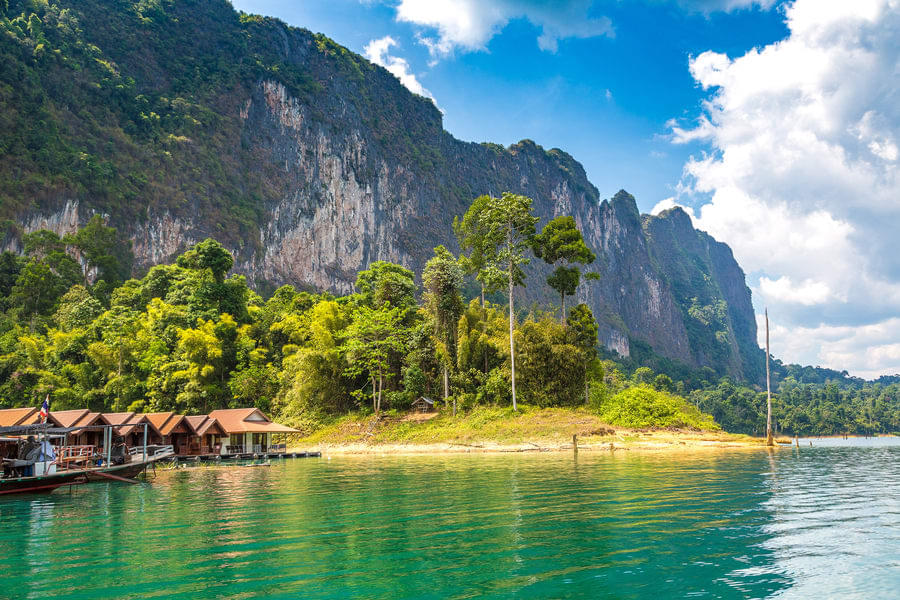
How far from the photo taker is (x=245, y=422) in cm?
4009

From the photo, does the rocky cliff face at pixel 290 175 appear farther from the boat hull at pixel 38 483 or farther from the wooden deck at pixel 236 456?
the boat hull at pixel 38 483

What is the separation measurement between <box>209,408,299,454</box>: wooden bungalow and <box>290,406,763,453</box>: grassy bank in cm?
412

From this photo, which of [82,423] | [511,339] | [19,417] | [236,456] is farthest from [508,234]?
[19,417]

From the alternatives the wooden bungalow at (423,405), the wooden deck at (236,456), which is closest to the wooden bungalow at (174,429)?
the wooden deck at (236,456)

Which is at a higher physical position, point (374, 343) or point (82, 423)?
point (374, 343)

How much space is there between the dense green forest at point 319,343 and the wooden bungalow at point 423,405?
97cm

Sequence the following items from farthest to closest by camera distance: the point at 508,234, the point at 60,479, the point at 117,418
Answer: the point at 508,234, the point at 117,418, the point at 60,479

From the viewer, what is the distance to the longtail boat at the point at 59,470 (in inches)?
850

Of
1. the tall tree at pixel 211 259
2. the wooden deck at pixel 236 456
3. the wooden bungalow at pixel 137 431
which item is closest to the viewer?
the wooden bungalow at pixel 137 431

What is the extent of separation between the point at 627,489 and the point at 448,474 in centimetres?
823

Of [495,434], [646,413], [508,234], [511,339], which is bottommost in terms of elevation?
[495,434]

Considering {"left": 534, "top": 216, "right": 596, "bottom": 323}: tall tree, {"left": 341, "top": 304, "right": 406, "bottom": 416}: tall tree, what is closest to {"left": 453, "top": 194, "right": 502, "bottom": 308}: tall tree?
{"left": 534, "top": 216, "right": 596, "bottom": 323}: tall tree

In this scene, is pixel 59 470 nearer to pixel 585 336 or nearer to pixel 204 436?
pixel 204 436

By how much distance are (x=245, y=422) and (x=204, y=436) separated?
2765mm
